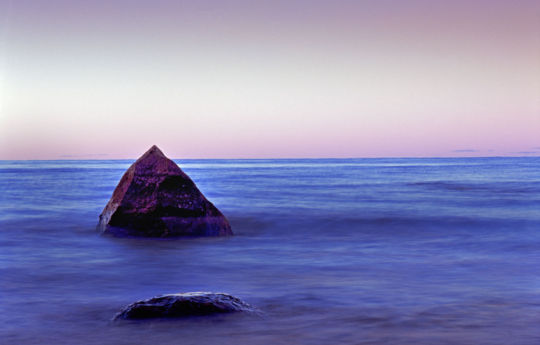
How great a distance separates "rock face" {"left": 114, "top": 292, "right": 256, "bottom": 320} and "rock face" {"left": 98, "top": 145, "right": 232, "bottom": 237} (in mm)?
5798

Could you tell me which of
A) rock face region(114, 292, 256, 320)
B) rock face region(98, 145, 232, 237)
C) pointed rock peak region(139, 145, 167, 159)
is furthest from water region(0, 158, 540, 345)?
pointed rock peak region(139, 145, 167, 159)

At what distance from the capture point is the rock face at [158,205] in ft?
36.9

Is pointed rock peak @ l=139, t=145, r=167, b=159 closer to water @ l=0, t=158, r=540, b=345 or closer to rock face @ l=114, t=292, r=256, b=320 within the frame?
water @ l=0, t=158, r=540, b=345

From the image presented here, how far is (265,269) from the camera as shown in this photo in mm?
8461

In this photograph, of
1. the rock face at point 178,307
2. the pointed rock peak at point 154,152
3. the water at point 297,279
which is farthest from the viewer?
the pointed rock peak at point 154,152

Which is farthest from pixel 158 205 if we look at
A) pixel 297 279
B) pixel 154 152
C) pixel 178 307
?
pixel 178 307

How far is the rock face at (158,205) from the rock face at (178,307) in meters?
5.80

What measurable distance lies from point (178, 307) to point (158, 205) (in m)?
6.06

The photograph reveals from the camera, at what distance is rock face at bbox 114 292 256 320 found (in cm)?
530

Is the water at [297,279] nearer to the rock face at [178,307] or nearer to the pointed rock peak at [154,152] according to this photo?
the rock face at [178,307]

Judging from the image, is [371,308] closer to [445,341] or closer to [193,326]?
[445,341]

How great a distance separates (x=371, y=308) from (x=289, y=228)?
8037 millimetres

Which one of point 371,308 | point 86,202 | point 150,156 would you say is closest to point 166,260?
point 150,156

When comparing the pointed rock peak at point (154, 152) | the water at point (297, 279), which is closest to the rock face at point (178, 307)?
the water at point (297, 279)
